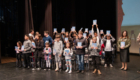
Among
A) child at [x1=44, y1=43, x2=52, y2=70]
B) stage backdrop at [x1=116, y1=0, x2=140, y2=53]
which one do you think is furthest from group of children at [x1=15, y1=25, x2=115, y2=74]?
stage backdrop at [x1=116, y1=0, x2=140, y2=53]

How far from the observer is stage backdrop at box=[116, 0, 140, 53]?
8.31m

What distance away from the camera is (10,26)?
30.0 feet

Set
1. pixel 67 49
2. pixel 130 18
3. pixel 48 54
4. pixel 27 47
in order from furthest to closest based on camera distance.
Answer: pixel 130 18 < pixel 27 47 < pixel 48 54 < pixel 67 49

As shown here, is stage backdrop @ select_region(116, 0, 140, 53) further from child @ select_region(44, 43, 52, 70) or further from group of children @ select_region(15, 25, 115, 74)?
child @ select_region(44, 43, 52, 70)

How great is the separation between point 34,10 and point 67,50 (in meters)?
6.14

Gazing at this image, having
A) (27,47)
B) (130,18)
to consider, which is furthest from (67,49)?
(130,18)

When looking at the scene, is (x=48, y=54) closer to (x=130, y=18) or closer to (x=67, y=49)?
(x=67, y=49)

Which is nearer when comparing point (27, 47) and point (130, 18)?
point (27, 47)

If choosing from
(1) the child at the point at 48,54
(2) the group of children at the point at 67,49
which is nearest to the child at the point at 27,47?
(2) the group of children at the point at 67,49

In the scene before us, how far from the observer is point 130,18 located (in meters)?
8.59

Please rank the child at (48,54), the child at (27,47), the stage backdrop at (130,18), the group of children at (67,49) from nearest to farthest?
the group of children at (67,49)
the child at (48,54)
the child at (27,47)
the stage backdrop at (130,18)

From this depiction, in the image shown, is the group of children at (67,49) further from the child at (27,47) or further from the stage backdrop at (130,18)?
the stage backdrop at (130,18)

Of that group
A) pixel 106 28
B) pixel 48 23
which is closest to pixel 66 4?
pixel 48 23

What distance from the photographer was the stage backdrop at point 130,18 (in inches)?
327
